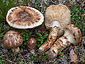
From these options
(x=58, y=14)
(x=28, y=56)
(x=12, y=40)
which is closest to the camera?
(x=12, y=40)

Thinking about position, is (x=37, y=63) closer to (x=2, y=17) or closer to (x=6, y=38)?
(x=6, y=38)

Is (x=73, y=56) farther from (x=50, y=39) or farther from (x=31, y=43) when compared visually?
(x=31, y=43)

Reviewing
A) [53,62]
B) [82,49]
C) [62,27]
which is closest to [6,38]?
[53,62]

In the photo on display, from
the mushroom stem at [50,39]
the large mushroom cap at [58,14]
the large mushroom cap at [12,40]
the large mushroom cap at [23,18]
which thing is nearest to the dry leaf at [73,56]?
the mushroom stem at [50,39]

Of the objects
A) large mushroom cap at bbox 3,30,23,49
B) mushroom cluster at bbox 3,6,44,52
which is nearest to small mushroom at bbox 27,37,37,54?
mushroom cluster at bbox 3,6,44,52

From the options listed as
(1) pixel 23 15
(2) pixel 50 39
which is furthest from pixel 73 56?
(1) pixel 23 15

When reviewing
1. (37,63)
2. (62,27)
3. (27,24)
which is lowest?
(37,63)
